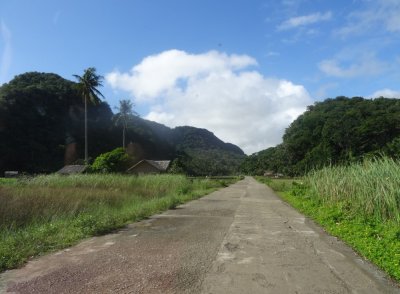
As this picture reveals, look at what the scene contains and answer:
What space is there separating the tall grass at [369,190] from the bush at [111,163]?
37.1 m

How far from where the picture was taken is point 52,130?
81.6 meters

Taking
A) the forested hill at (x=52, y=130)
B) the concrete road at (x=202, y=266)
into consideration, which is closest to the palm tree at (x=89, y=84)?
the forested hill at (x=52, y=130)

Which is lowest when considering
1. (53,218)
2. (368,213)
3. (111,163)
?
(53,218)

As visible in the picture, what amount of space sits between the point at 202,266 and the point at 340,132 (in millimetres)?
69943

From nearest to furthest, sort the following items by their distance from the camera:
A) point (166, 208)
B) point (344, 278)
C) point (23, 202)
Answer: point (344, 278), point (23, 202), point (166, 208)

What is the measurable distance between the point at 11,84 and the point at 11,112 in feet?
44.3

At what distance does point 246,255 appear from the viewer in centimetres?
784

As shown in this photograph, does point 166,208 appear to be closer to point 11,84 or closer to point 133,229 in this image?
point 133,229

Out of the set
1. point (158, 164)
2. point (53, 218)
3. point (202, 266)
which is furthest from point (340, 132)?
point (202, 266)

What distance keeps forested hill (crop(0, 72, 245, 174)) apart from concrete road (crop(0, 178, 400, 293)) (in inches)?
2154

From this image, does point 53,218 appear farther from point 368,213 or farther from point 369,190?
point 369,190

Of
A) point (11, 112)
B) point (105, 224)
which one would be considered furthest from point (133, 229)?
point (11, 112)

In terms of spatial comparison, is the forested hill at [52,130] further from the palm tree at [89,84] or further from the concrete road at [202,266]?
the concrete road at [202,266]

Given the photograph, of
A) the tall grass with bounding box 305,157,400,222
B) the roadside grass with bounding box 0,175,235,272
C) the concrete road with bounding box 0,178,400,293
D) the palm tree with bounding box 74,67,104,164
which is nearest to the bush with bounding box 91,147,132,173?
the palm tree with bounding box 74,67,104,164
